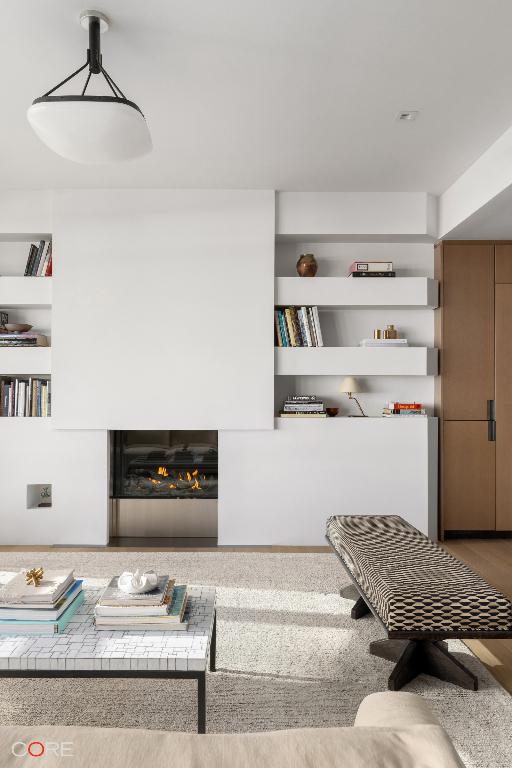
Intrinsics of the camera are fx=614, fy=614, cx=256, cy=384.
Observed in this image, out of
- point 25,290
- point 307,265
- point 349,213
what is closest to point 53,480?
point 25,290

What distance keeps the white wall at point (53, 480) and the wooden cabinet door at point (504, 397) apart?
3.12 metres

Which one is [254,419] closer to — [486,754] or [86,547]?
[86,547]

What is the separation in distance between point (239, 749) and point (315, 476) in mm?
3919

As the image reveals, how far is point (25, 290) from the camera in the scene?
188 inches

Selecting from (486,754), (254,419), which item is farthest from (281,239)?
(486,754)

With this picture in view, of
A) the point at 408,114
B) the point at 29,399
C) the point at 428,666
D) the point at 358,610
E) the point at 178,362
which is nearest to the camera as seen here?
the point at 428,666

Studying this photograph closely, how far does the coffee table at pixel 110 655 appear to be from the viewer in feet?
5.90

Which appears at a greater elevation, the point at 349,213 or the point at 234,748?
the point at 349,213

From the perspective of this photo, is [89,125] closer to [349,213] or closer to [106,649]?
[106,649]

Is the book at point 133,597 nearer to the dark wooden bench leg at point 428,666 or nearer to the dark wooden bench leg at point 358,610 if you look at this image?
the dark wooden bench leg at point 428,666

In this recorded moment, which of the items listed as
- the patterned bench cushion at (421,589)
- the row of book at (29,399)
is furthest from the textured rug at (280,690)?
the row of book at (29,399)

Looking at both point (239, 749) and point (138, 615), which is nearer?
point (239, 749)

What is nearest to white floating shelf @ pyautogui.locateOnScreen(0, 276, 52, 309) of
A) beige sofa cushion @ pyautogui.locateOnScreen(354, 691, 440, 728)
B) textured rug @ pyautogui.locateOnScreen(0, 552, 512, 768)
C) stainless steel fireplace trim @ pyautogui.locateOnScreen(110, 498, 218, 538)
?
stainless steel fireplace trim @ pyautogui.locateOnScreen(110, 498, 218, 538)

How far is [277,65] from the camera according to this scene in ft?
9.42
